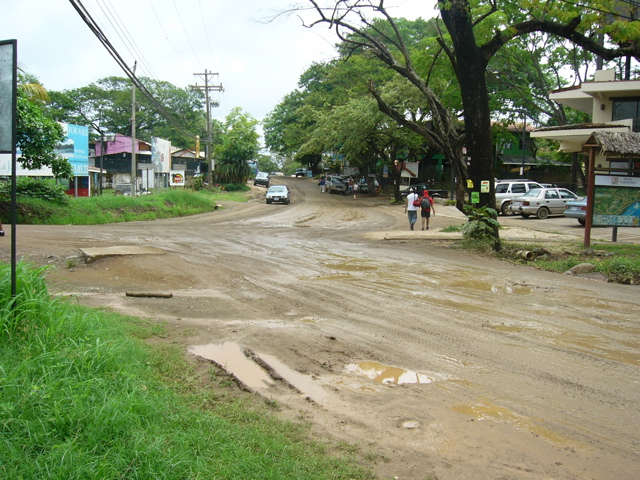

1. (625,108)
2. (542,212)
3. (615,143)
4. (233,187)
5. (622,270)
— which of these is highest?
(625,108)

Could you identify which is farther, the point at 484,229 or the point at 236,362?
the point at 484,229

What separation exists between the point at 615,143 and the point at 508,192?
17514 mm

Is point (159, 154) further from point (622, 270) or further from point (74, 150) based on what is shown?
point (622, 270)

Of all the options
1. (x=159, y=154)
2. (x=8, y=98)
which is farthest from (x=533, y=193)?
(x=8, y=98)

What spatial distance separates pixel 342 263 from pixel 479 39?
8138 millimetres

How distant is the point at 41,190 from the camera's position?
2244cm

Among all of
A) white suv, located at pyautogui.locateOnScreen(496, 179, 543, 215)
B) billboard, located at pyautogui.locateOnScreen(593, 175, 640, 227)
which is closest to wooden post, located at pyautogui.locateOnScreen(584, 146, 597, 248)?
billboard, located at pyautogui.locateOnScreen(593, 175, 640, 227)

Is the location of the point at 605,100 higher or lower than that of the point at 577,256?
higher

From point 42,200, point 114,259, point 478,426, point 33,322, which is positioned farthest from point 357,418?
point 42,200

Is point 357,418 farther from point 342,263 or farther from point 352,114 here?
point 352,114

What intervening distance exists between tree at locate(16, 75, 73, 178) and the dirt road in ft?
30.9

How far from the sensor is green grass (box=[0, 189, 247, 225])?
70.7 feet

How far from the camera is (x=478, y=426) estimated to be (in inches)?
172

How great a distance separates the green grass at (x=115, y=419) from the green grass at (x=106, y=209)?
60.0ft
